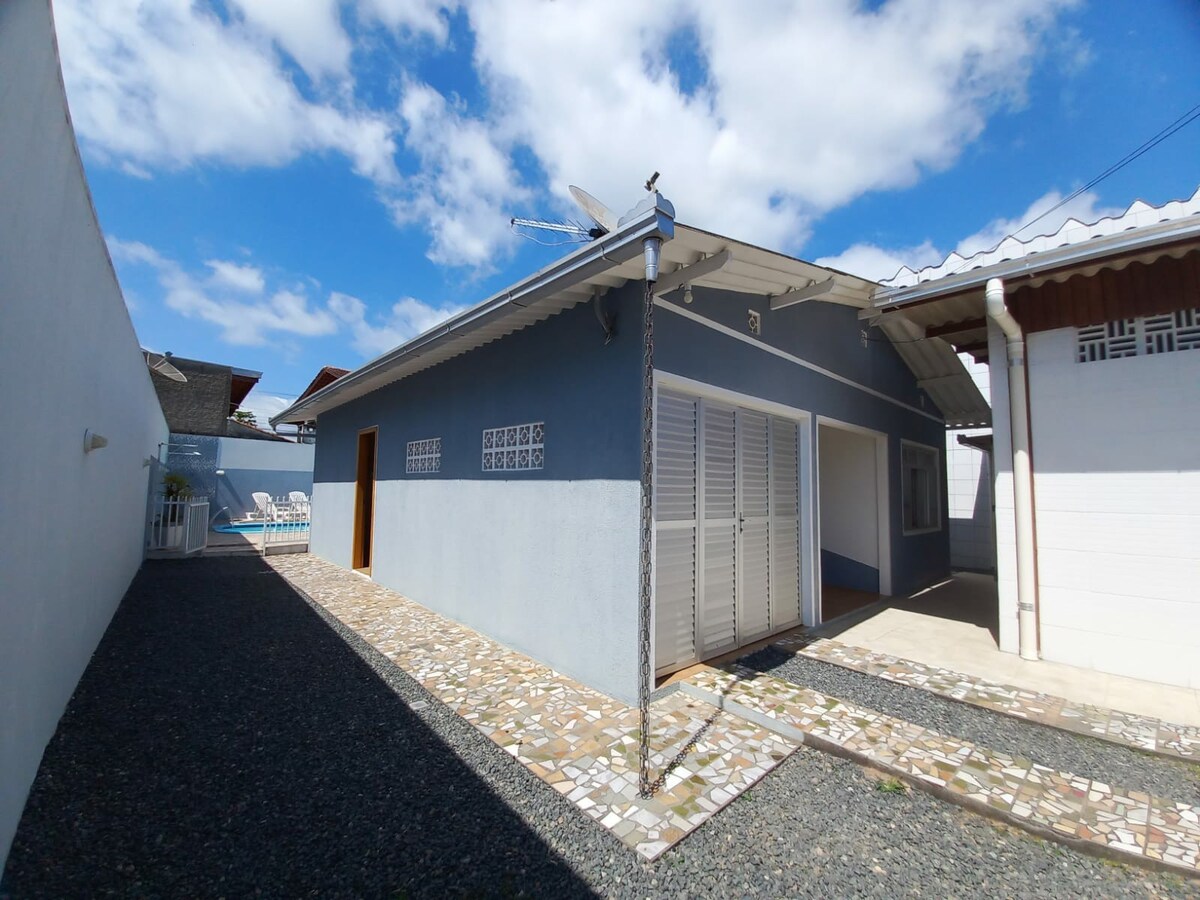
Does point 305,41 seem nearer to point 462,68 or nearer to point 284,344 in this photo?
point 462,68

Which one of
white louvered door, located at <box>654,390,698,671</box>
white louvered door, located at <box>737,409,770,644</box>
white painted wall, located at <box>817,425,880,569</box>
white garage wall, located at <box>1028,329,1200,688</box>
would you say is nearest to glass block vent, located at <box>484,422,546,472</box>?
white louvered door, located at <box>654,390,698,671</box>

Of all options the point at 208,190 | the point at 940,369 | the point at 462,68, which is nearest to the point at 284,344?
the point at 208,190

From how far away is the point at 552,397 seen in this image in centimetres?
465

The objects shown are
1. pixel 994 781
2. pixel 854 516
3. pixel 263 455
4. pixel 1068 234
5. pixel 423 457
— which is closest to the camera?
pixel 994 781

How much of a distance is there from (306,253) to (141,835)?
38.5 ft

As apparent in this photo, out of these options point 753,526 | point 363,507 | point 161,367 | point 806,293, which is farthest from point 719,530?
point 161,367

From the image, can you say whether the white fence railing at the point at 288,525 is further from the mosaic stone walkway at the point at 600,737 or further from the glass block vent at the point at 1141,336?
the glass block vent at the point at 1141,336

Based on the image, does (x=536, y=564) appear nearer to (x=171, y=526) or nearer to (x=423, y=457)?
(x=423, y=457)

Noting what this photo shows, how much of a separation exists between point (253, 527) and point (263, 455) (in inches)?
129

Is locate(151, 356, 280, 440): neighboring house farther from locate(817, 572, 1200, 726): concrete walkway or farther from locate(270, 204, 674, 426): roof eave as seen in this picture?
locate(817, 572, 1200, 726): concrete walkway

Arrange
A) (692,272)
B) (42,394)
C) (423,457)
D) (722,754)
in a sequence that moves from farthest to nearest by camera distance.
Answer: (423,457) → (692,272) → (722,754) → (42,394)

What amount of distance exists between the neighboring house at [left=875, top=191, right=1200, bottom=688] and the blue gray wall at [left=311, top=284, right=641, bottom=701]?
347 cm

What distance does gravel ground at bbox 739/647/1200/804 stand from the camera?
2848 millimetres

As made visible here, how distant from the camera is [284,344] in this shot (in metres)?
42.8
